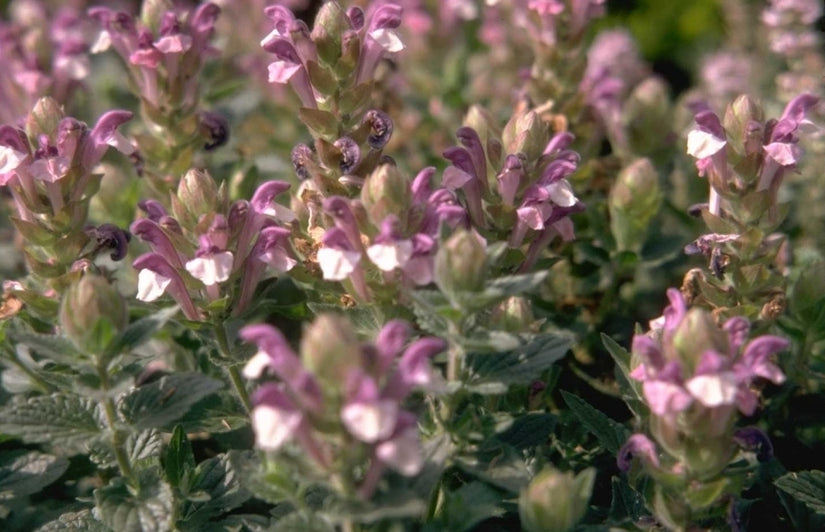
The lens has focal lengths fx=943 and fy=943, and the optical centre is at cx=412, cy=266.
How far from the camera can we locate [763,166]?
64.3 inches

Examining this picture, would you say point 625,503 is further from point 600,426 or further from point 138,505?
point 138,505

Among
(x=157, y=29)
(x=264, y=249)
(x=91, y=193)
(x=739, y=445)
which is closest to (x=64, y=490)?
(x=91, y=193)

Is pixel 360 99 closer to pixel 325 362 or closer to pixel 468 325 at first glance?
pixel 468 325

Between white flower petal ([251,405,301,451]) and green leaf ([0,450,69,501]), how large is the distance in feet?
2.21

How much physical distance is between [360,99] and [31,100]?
1.17 metres

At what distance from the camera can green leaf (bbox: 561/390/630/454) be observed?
1.55 meters

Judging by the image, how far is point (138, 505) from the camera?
1427 mm

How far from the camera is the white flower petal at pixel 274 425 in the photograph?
44.0 inches

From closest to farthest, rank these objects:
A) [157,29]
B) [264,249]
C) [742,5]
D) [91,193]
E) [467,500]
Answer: [467,500] < [264,249] < [91,193] < [157,29] < [742,5]

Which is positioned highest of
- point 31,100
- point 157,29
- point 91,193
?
point 157,29

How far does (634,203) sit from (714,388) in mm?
885

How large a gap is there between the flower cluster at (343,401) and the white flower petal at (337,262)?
18 centimetres

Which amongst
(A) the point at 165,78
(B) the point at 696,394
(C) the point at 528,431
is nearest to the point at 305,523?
(C) the point at 528,431

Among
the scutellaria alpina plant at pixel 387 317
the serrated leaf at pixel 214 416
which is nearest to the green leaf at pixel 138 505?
the scutellaria alpina plant at pixel 387 317
